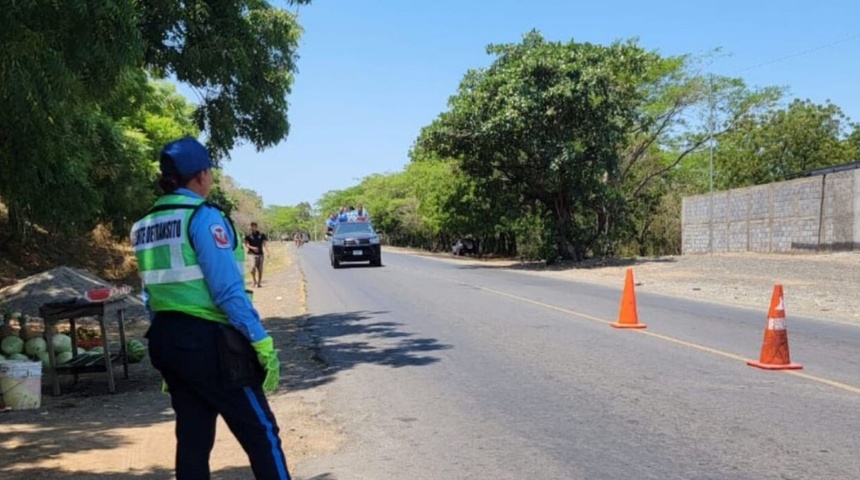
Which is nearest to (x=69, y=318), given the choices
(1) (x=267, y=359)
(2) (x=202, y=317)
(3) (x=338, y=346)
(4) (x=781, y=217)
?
(3) (x=338, y=346)

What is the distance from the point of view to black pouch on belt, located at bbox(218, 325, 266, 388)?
3018 millimetres

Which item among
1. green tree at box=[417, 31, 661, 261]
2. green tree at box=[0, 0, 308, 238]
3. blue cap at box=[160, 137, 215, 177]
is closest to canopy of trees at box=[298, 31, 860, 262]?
green tree at box=[417, 31, 661, 261]

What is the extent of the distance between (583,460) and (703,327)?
7.13 meters

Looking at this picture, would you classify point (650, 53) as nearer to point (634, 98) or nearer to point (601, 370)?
point (634, 98)

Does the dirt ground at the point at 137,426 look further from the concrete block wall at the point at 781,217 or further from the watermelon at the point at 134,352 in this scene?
the concrete block wall at the point at 781,217

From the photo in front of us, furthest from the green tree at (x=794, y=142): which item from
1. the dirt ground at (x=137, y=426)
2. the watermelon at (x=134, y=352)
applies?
the watermelon at (x=134, y=352)

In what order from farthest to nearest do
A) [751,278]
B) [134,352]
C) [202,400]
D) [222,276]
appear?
1. [751,278]
2. [134,352]
3. [202,400]
4. [222,276]

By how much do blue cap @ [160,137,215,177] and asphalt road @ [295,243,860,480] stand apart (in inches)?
91.6

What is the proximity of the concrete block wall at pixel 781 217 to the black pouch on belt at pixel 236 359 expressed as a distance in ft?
75.9

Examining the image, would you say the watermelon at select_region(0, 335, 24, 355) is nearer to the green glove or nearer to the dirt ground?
the dirt ground

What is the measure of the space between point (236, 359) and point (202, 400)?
298mm

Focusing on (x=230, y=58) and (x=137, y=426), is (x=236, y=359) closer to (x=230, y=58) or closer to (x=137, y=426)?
(x=137, y=426)

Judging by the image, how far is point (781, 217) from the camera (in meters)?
25.3

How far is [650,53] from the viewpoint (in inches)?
1288
